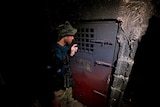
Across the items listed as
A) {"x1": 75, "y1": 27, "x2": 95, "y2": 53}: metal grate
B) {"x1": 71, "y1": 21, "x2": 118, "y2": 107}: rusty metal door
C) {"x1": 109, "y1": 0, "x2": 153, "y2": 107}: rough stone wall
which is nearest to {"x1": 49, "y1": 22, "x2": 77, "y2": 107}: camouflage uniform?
{"x1": 75, "y1": 27, "x2": 95, "y2": 53}: metal grate

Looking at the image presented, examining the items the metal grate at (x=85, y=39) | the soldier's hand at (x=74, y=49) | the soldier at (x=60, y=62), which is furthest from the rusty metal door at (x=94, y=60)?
the soldier at (x=60, y=62)

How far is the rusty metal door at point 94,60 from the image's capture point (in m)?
3.02

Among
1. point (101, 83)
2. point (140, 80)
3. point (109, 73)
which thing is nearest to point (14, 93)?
point (101, 83)

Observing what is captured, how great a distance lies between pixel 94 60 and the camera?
11.4 feet

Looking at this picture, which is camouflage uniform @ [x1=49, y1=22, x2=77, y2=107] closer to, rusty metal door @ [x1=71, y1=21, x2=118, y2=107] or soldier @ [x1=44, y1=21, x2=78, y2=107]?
soldier @ [x1=44, y1=21, x2=78, y2=107]

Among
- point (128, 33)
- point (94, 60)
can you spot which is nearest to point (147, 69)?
point (128, 33)

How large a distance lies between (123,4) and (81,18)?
1.30 metres

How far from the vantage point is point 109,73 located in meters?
3.23

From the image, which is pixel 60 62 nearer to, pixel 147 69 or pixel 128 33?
pixel 128 33

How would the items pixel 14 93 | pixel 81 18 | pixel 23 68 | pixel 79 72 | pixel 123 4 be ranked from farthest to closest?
pixel 23 68 < pixel 14 93 < pixel 79 72 < pixel 81 18 < pixel 123 4

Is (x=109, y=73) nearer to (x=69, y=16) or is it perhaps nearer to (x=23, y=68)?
(x=69, y=16)

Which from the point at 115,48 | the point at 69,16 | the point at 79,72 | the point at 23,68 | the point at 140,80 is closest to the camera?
the point at 140,80

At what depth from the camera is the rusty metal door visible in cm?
Result: 302

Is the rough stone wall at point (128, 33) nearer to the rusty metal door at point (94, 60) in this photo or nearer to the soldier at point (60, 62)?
the rusty metal door at point (94, 60)
